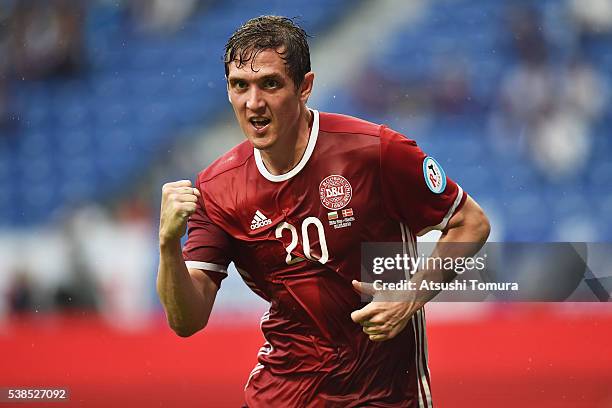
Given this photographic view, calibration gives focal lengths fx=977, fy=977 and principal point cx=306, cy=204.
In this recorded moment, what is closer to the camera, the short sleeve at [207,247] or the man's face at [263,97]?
the man's face at [263,97]

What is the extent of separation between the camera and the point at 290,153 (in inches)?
119

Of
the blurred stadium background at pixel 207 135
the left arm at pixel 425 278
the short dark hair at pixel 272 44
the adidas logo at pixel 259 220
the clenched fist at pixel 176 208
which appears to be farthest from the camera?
the blurred stadium background at pixel 207 135

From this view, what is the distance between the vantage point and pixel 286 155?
3.02m

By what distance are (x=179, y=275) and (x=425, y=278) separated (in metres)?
0.75

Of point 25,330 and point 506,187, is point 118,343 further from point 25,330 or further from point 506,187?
point 506,187

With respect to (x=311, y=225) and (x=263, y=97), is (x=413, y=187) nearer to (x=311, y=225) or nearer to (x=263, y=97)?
(x=311, y=225)

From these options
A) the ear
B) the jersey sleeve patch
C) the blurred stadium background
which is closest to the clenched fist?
the ear

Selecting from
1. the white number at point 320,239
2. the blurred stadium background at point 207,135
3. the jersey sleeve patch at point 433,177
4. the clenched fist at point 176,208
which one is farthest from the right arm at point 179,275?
the blurred stadium background at point 207,135

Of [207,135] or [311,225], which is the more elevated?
[207,135]

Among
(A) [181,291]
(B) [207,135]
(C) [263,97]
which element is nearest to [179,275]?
(A) [181,291]

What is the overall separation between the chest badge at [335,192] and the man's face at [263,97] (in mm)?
202

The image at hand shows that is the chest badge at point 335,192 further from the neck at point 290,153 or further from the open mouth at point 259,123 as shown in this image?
the open mouth at point 259,123

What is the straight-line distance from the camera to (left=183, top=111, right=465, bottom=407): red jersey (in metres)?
2.97

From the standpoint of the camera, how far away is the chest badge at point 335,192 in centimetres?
299
